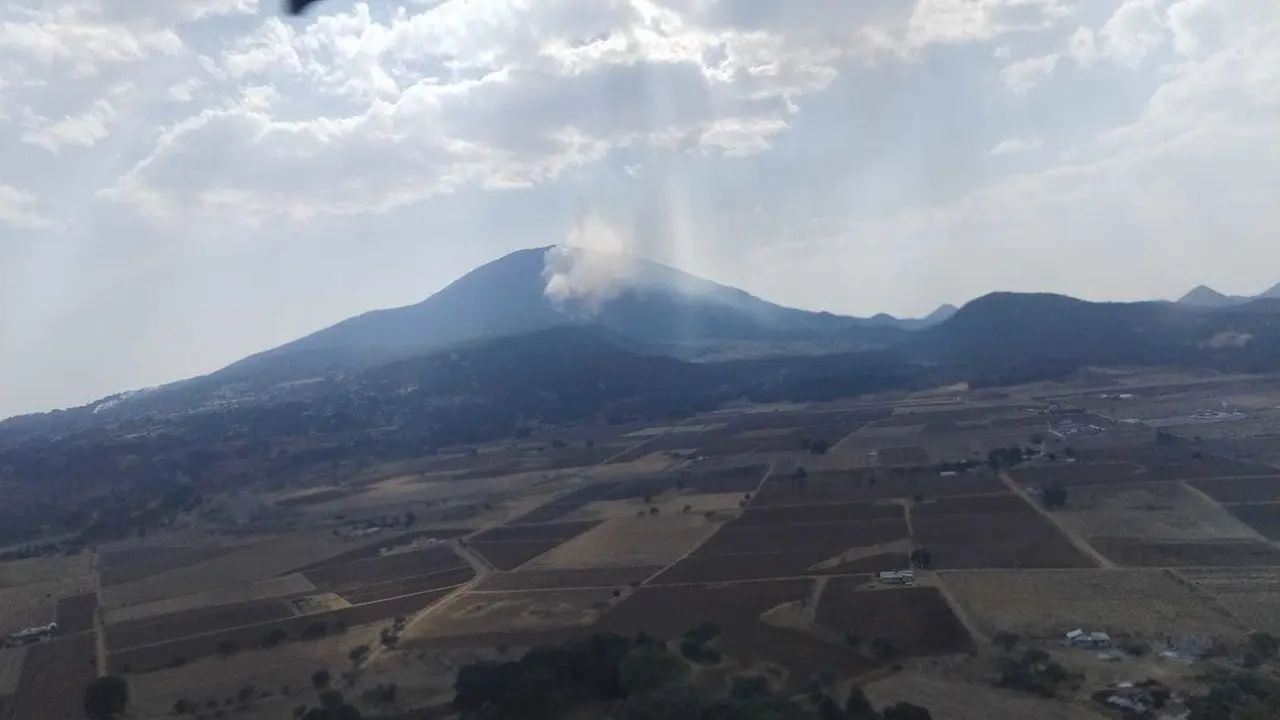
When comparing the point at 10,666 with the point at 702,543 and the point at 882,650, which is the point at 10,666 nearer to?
the point at 702,543

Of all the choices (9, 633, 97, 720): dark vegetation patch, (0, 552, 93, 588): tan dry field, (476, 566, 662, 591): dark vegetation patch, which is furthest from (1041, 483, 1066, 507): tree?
(0, 552, 93, 588): tan dry field

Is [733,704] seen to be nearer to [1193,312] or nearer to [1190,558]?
[1190,558]

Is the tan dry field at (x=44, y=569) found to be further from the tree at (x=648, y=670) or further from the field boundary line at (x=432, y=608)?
the tree at (x=648, y=670)

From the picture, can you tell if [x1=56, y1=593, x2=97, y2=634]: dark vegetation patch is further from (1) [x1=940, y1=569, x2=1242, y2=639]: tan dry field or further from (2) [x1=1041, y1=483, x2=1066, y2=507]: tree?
(2) [x1=1041, y1=483, x2=1066, y2=507]: tree

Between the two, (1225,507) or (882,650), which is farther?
(1225,507)

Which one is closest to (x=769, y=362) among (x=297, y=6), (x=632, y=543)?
(x=632, y=543)

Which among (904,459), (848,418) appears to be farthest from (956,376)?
(904,459)
